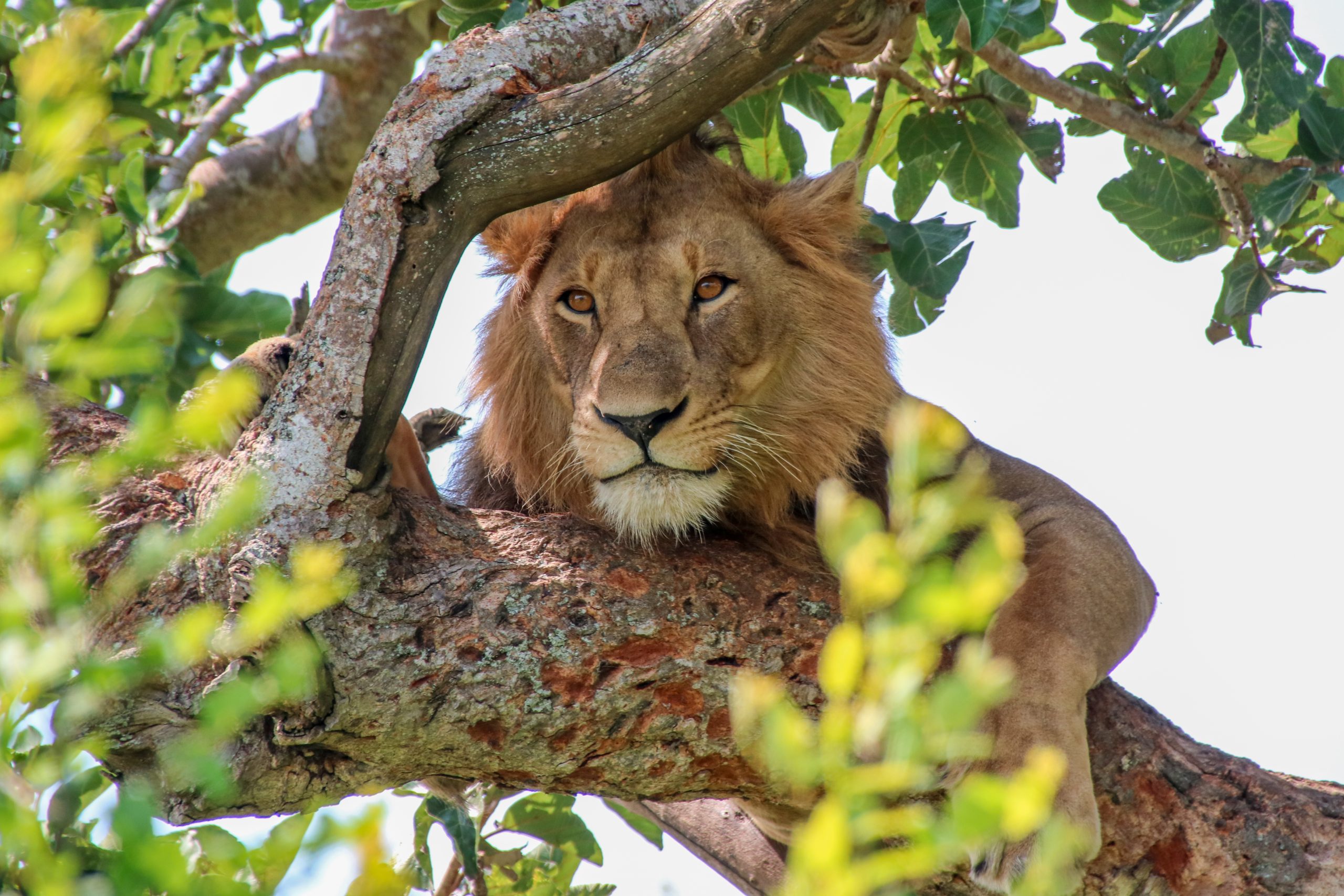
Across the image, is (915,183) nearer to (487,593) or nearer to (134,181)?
(487,593)

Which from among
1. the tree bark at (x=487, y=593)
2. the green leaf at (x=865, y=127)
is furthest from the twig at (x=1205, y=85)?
the tree bark at (x=487, y=593)

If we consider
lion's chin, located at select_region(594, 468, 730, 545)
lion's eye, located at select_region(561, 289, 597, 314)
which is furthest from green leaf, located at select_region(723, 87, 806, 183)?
lion's chin, located at select_region(594, 468, 730, 545)

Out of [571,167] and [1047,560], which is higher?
[571,167]

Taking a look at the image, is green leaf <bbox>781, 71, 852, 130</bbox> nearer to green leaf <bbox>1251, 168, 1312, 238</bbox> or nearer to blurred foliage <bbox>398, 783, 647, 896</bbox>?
green leaf <bbox>1251, 168, 1312, 238</bbox>

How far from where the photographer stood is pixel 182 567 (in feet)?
10.6

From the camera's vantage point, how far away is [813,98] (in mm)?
5523

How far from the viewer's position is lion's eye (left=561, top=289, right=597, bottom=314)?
421 cm

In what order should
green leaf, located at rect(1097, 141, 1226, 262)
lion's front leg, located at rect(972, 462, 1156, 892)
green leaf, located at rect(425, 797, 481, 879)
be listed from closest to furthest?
lion's front leg, located at rect(972, 462, 1156, 892) → green leaf, located at rect(425, 797, 481, 879) → green leaf, located at rect(1097, 141, 1226, 262)

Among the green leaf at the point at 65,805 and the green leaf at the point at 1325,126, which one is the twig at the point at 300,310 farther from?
the green leaf at the point at 1325,126

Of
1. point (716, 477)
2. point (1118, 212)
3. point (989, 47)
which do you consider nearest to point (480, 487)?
point (716, 477)

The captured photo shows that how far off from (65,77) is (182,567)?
2.22 metres

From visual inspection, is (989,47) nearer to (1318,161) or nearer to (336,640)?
(1318,161)

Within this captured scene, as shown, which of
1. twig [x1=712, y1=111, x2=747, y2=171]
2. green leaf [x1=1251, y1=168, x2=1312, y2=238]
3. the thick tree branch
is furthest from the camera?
the thick tree branch

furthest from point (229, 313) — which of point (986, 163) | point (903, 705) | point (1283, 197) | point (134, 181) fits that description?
point (903, 705)
